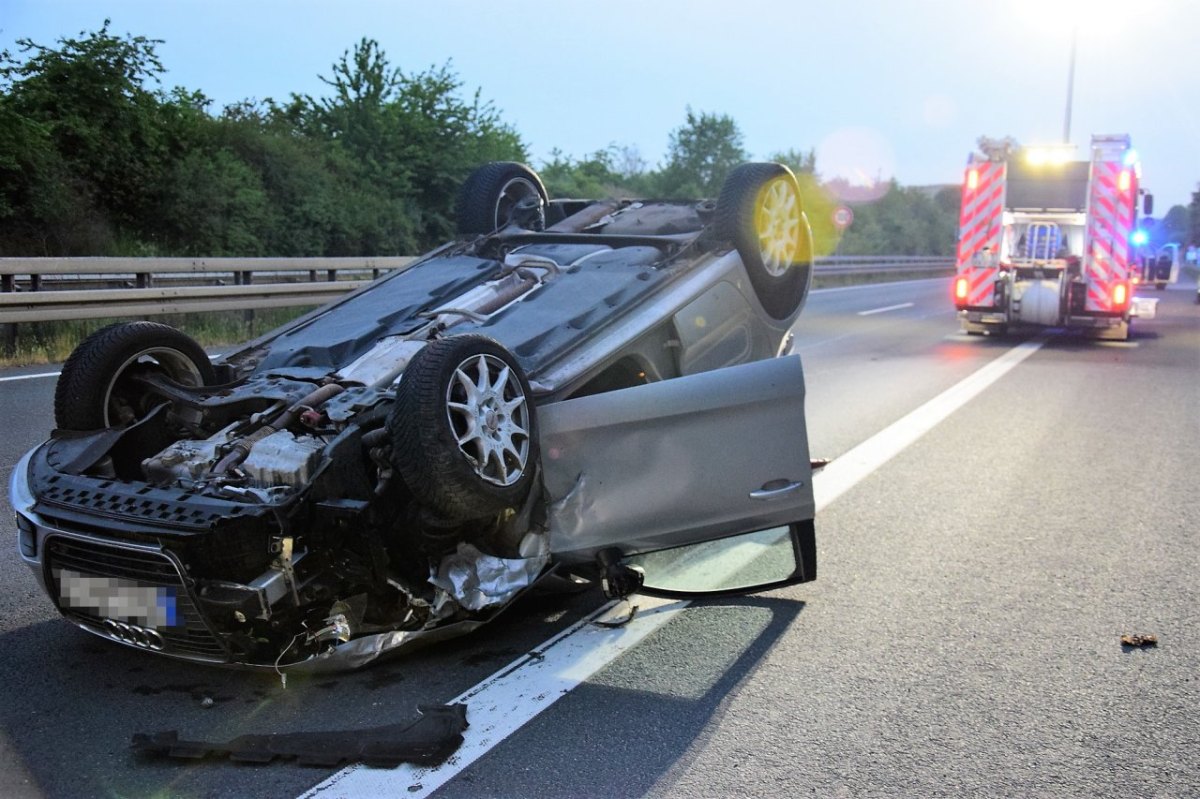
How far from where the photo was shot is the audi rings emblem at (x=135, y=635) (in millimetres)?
3301

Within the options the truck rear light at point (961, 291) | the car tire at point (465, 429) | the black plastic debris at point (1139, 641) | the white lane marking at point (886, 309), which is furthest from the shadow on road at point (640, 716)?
the white lane marking at point (886, 309)

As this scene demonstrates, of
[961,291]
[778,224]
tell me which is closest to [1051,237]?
[961,291]

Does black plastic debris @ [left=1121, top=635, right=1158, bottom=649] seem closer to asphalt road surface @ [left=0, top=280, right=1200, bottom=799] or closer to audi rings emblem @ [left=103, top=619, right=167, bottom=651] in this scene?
asphalt road surface @ [left=0, top=280, right=1200, bottom=799]

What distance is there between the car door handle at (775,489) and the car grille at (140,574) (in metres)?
1.93

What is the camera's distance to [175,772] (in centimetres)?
296

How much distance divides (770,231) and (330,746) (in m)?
3.56

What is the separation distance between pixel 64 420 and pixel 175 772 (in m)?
1.65

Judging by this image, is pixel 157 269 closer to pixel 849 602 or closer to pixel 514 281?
pixel 514 281

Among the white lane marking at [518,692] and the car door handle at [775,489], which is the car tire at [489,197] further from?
the car door handle at [775,489]

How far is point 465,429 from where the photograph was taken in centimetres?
358

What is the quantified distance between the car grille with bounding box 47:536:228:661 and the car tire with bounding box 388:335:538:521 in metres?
0.75

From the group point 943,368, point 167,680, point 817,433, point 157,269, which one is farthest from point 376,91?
point 167,680

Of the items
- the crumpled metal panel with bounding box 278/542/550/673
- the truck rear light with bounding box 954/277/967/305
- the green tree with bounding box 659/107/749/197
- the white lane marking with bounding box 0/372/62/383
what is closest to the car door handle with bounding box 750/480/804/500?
the crumpled metal panel with bounding box 278/542/550/673

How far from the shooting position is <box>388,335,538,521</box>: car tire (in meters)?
3.38
